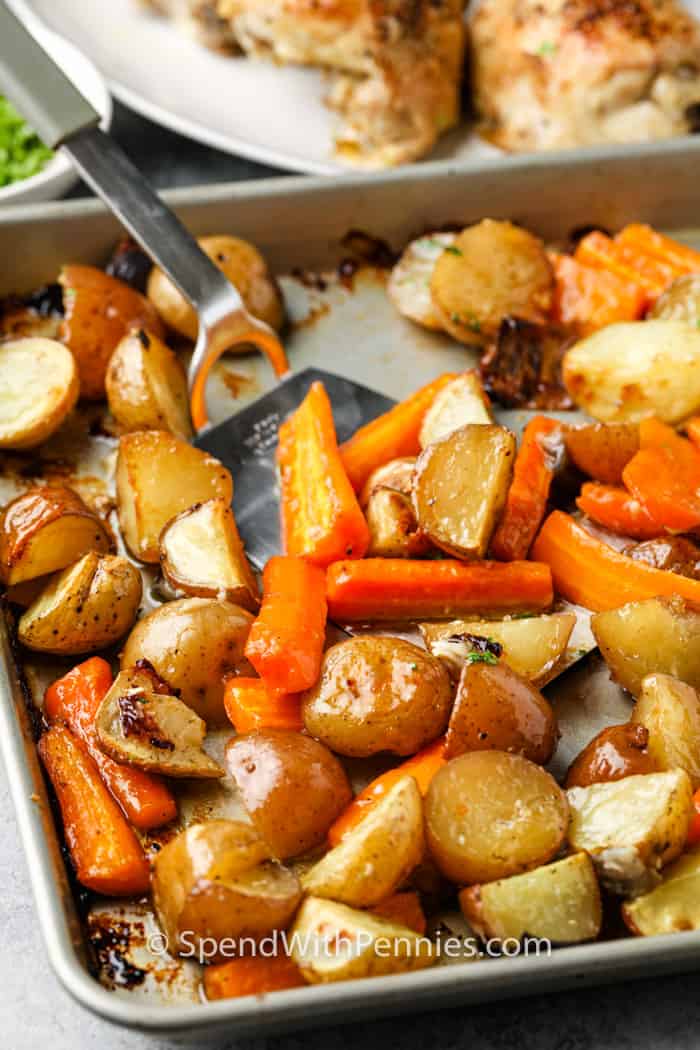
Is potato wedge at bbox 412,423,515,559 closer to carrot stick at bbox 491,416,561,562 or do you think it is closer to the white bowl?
carrot stick at bbox 491,416,561,562

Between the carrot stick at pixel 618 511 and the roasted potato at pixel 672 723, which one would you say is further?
the carrot stick at pixel 618 511

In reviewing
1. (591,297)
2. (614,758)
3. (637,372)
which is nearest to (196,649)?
(614,758)

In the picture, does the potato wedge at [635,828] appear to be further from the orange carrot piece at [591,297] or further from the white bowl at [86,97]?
the white bowl at [86,97]

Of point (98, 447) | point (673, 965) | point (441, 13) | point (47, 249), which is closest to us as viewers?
point (673, 965)

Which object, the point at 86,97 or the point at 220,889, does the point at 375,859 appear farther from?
the point at 86,97

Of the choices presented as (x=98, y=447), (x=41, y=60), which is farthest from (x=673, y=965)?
(x=41, y=60)

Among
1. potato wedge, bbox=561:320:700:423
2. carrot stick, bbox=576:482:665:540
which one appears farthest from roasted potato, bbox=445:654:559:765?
potato wedge, bbox=561:320:700:423

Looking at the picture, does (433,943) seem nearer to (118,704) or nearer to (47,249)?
(118,704)

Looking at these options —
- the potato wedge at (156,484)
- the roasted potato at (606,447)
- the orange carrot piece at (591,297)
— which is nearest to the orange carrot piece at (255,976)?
the potato wedge at (156,484)
